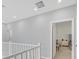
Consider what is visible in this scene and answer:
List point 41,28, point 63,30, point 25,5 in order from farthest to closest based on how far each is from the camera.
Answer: point 63,30 < point 41,28 < point 25,5

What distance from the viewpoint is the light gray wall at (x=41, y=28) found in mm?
4009

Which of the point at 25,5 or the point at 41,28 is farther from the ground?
the point at 25,5

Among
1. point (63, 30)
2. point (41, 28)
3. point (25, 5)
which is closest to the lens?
point (25, 5)

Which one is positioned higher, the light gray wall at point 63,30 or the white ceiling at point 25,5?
the white ceiling at point 25,5

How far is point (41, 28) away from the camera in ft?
14.8

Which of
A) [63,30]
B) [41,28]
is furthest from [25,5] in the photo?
[63,30]

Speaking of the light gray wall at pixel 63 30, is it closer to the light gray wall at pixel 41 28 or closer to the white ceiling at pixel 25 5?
the light gray wall at pixel 41 28

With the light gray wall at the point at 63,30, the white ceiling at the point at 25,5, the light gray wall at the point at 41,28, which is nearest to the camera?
the white ceiling at the point at 25,5

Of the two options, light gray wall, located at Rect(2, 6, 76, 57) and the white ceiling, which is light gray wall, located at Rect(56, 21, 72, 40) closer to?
light gray wall, located at Rect(2, 6, 76, 57)

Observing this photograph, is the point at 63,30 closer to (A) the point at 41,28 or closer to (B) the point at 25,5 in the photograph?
(A) the point at 41,28

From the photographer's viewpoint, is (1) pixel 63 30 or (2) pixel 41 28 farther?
(1) pixel 63 30

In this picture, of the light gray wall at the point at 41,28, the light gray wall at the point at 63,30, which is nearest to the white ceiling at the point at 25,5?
the light gray wall at the point at 41,28

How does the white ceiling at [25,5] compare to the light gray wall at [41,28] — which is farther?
the light gray wall at [41,28]

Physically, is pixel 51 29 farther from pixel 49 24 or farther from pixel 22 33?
pixel 22 33
